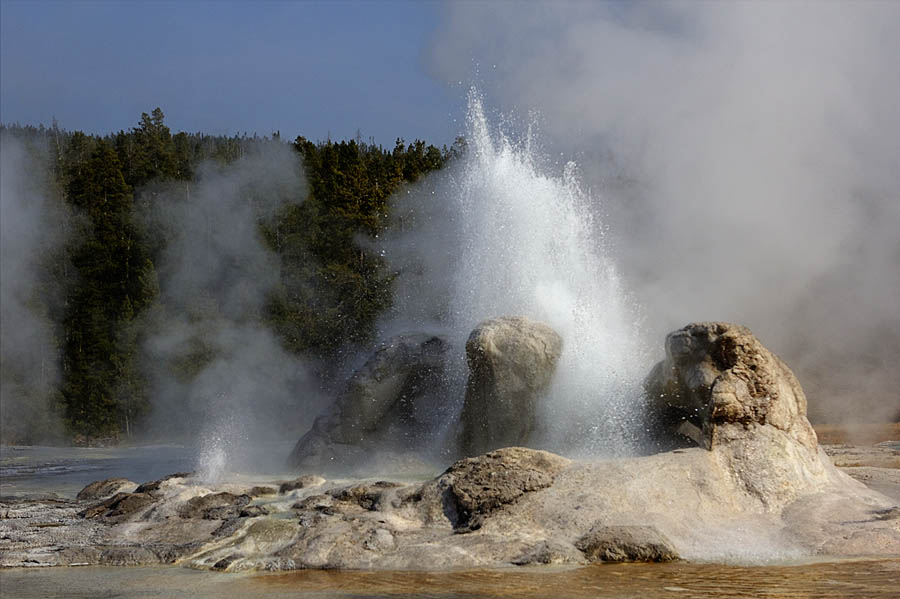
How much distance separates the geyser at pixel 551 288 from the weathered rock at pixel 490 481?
1.58 m

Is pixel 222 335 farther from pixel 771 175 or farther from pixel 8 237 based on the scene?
pixel 771 175

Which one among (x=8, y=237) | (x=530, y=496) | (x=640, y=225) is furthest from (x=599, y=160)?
(x=8, y=237)

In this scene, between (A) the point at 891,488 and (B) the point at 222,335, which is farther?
(B) the point at 222,335

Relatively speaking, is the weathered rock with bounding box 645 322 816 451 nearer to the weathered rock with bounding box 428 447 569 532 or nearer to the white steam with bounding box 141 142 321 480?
the weathered rock with bounding box 428 447 569 532

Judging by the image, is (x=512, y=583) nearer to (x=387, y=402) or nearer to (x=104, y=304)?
(x=387, y=402)

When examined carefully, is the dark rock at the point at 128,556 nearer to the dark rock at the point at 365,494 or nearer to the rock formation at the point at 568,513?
the rock formation at the point at 568,513

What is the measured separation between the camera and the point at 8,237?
16609mm

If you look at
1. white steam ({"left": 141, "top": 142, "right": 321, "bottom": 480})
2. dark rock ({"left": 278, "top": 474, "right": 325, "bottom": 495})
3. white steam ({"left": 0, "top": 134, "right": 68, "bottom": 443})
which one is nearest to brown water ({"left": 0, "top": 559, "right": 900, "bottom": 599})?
dark rock ({"left": 278, "top": 474, "right": 325, "bottom": 495})

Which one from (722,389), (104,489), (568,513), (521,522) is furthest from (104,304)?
(568,513)

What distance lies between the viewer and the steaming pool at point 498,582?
13.1 ft

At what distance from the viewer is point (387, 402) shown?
839cm

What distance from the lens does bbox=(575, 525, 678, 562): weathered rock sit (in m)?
4.64

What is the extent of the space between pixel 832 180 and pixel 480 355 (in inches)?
292

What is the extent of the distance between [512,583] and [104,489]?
4.28 metres
